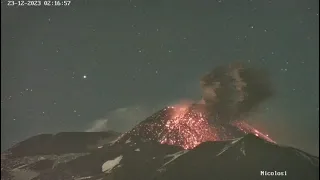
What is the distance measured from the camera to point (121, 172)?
19612cm

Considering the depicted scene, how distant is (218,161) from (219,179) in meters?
23.3

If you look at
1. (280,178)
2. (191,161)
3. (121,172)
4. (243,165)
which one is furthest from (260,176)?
(121,172)

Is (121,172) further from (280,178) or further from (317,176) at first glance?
(317,176)

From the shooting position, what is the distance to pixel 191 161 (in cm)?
19438

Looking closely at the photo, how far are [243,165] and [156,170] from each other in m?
39.9

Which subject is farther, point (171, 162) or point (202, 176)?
point (171, 162)

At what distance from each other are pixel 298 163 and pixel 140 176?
73.2 m

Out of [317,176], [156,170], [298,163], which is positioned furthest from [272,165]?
[156,170]

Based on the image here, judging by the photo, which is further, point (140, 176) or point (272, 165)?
point (272, 165)

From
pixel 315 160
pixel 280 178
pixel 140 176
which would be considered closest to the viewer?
pixel 280 178

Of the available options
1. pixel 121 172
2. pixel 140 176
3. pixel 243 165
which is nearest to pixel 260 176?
pixel 243 165

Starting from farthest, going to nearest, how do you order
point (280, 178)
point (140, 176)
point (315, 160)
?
point (315, 160), point (140, 176), point (280, 178)

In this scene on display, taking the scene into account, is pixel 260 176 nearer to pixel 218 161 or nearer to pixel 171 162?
pixel 218 161

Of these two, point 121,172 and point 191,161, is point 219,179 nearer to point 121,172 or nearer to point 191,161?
point 191,161
